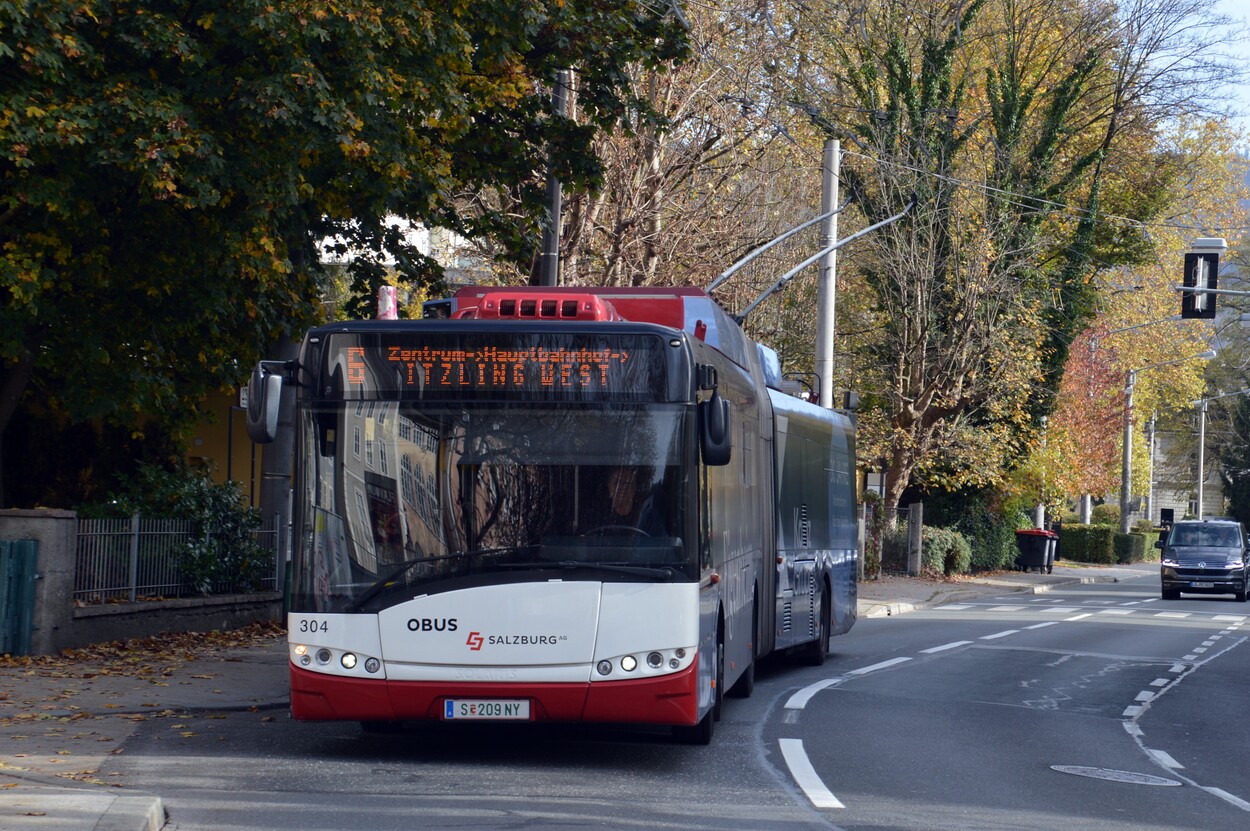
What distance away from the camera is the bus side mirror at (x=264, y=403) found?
9.76 metres

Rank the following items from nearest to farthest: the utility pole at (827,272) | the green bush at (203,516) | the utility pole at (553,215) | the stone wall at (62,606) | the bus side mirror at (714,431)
→ 1. the bus side mirror at (714,431)
2. the stone wall at (62,606)
3. the green bush at (203,516)
4. the utility pole at (553,215)
5. the utility pole at (827,272)

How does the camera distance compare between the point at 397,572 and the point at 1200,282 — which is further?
the point at 1200,282

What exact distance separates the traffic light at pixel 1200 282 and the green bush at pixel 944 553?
1506 cm

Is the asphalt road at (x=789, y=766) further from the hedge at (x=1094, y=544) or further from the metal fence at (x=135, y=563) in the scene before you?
the hedge at (x=1094, y=544)

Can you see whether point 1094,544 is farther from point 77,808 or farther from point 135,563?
point 77,808

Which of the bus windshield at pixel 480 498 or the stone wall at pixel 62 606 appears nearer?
the bus windshield at pixel 480 498

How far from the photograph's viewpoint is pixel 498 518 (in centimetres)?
995

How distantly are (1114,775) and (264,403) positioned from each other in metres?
5.95

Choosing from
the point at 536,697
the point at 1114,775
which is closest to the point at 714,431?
the point at 536,697

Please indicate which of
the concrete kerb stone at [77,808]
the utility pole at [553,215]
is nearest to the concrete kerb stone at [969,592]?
the utility pole at [553,215]

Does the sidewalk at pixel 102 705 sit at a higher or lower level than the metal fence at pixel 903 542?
lower

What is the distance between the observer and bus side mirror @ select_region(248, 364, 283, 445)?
976 centimetres

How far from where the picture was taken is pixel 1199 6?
43.3 m

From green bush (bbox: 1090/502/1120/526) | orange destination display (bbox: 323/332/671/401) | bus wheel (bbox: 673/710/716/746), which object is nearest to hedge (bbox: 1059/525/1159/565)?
green bush (bbox: 1090/502/1120/526)
